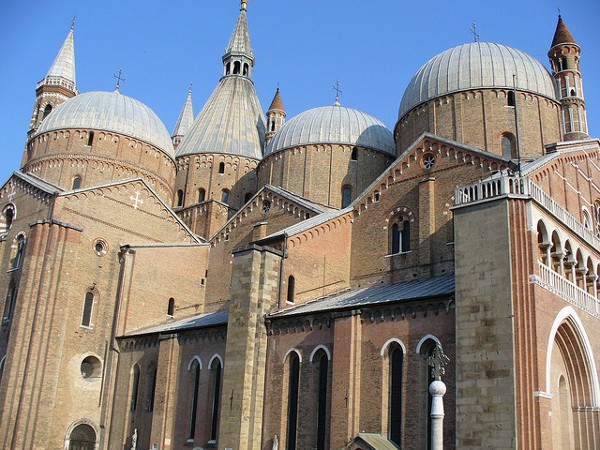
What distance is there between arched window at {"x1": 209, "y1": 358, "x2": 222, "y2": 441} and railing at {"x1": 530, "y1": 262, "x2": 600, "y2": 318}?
1219cm

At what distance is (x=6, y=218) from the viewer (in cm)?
3153

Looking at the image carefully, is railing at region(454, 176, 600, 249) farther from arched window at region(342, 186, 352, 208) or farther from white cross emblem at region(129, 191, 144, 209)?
white cross emblem at region(129, 191, 144, 209)

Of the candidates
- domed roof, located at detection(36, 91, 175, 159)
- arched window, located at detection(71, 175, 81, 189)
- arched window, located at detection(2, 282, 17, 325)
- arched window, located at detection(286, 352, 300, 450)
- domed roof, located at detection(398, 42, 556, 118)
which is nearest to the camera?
arched window, located at detection(286, 352, 300, 450)

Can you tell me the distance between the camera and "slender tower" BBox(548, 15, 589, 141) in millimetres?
29062

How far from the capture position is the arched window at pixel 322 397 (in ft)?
66.3

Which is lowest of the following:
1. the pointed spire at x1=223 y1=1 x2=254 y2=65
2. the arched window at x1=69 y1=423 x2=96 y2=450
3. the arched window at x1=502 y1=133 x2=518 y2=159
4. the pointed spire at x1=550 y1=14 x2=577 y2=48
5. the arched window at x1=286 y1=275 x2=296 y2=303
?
the arched window at x1=69 y1=423 x2=96 y2=450

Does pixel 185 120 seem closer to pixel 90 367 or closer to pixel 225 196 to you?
pixel 225 196

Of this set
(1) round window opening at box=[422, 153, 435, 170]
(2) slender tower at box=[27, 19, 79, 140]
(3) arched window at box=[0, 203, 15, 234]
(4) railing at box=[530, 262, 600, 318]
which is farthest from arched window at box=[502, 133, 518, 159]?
(2) slender tower at box=[27, 19, 79, 140]

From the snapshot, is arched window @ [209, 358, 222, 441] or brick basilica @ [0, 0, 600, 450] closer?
brick basilica @ [0, 0, 600, 450]

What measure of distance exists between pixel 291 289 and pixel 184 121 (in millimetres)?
31105

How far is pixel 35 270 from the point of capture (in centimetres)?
2675

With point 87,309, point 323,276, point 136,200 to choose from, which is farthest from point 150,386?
point 136,200

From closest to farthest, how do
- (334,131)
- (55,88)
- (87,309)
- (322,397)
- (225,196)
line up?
(322,397)
(87,309)
(334,131)
(225,196)
(55,88)

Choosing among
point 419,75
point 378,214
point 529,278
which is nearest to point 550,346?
point 529,278
